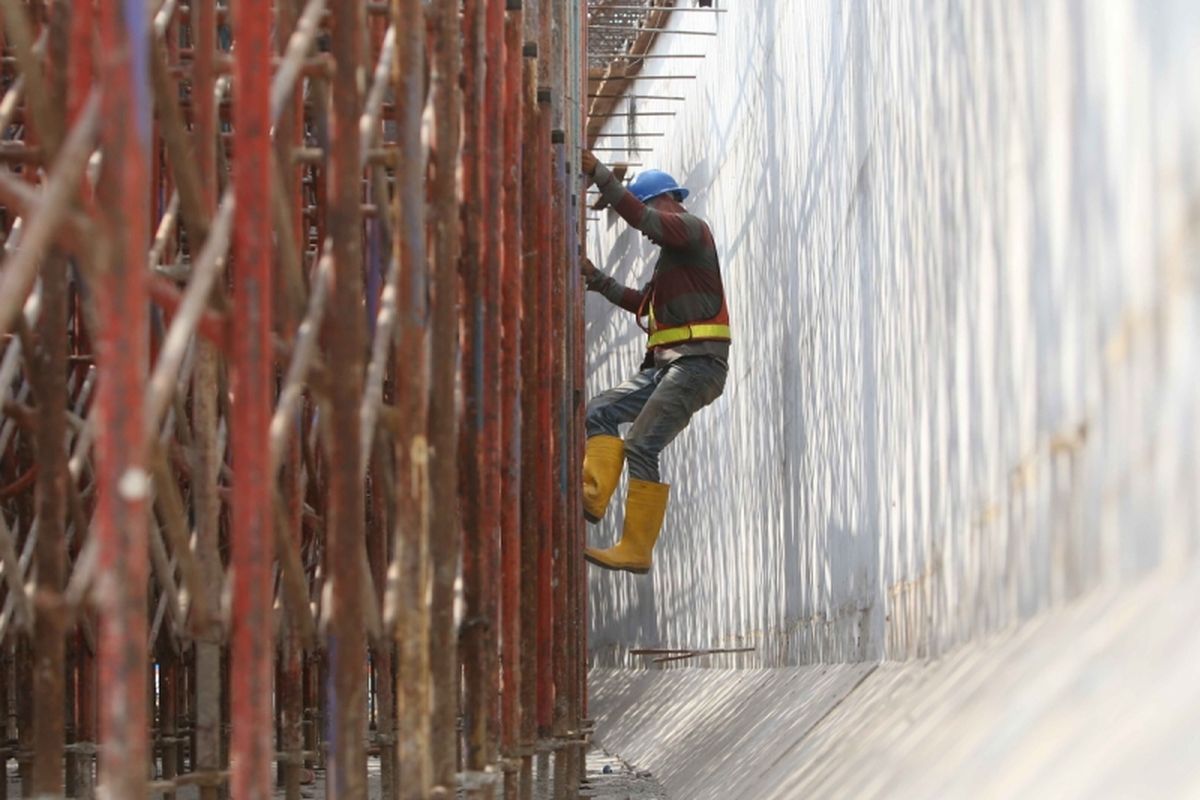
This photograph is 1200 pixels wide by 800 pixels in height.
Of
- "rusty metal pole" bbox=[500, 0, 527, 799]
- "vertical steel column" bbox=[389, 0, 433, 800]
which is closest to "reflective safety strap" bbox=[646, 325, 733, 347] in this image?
"rusty metal pole" bbox=[500, 0, 527, 799]

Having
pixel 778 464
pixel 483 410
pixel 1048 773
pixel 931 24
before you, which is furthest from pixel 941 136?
pixel 778 464

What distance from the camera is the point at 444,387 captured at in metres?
5.42

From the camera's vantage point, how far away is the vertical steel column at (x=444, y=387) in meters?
5.39

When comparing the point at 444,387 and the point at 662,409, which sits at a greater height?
the point at 444,387

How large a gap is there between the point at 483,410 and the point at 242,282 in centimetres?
271

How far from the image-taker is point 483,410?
6.50 m

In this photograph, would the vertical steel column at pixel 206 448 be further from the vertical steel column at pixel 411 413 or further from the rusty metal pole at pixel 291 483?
the vertical steel column at pixel 411 413

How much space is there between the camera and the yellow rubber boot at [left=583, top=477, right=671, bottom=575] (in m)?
12.3

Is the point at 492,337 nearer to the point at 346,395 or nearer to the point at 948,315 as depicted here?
the point at 948,315

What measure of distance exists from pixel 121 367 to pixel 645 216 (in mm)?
8841

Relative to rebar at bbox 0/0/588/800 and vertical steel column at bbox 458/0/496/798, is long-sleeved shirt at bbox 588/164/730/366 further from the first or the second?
vertical steel column at bbox 458/0/496/798

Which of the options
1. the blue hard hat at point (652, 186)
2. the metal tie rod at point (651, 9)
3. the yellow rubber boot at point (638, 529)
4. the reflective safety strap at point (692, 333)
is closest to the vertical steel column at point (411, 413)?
the yellow rubber boot at point (638, 529)

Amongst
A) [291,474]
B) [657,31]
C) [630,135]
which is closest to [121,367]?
[291,474]

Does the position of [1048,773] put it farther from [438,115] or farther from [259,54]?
[438,115]
